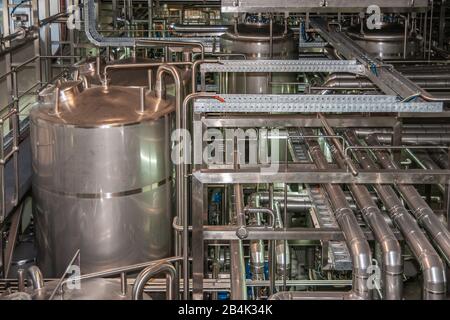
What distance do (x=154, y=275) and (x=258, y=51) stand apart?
405cm

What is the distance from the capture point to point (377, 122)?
449 cm

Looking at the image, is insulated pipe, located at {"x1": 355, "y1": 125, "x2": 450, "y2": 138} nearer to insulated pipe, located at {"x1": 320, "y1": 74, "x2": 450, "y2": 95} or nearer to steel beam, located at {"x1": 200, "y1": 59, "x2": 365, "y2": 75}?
insulated pipe, located at {"x1": 320, "y1": 74, "x2": 450, "y2": 95}

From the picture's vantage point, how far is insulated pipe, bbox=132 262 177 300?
2932mm

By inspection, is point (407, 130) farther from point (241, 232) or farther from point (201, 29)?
point (201, 29)


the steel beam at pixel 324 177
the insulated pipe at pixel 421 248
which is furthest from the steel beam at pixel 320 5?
the steel beam at pixel 324 177

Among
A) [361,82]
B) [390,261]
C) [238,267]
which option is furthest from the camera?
Answer: [361,82]

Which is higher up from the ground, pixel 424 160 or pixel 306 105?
pixel 306 105

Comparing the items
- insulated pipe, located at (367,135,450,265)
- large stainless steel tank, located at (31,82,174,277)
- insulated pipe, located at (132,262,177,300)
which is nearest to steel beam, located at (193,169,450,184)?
insulated pipe, located at (367,135,450,265)

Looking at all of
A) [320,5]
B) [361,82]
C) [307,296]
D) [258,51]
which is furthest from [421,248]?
[258,51]

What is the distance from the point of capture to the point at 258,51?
680 cm

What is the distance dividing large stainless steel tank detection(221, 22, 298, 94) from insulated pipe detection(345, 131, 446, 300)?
2.74m

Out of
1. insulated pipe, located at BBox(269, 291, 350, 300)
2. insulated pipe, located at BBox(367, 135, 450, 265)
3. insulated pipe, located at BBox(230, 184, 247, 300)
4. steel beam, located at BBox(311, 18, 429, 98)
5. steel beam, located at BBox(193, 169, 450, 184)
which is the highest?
steel beam, located at BBox(311, 18, 429, 98)
